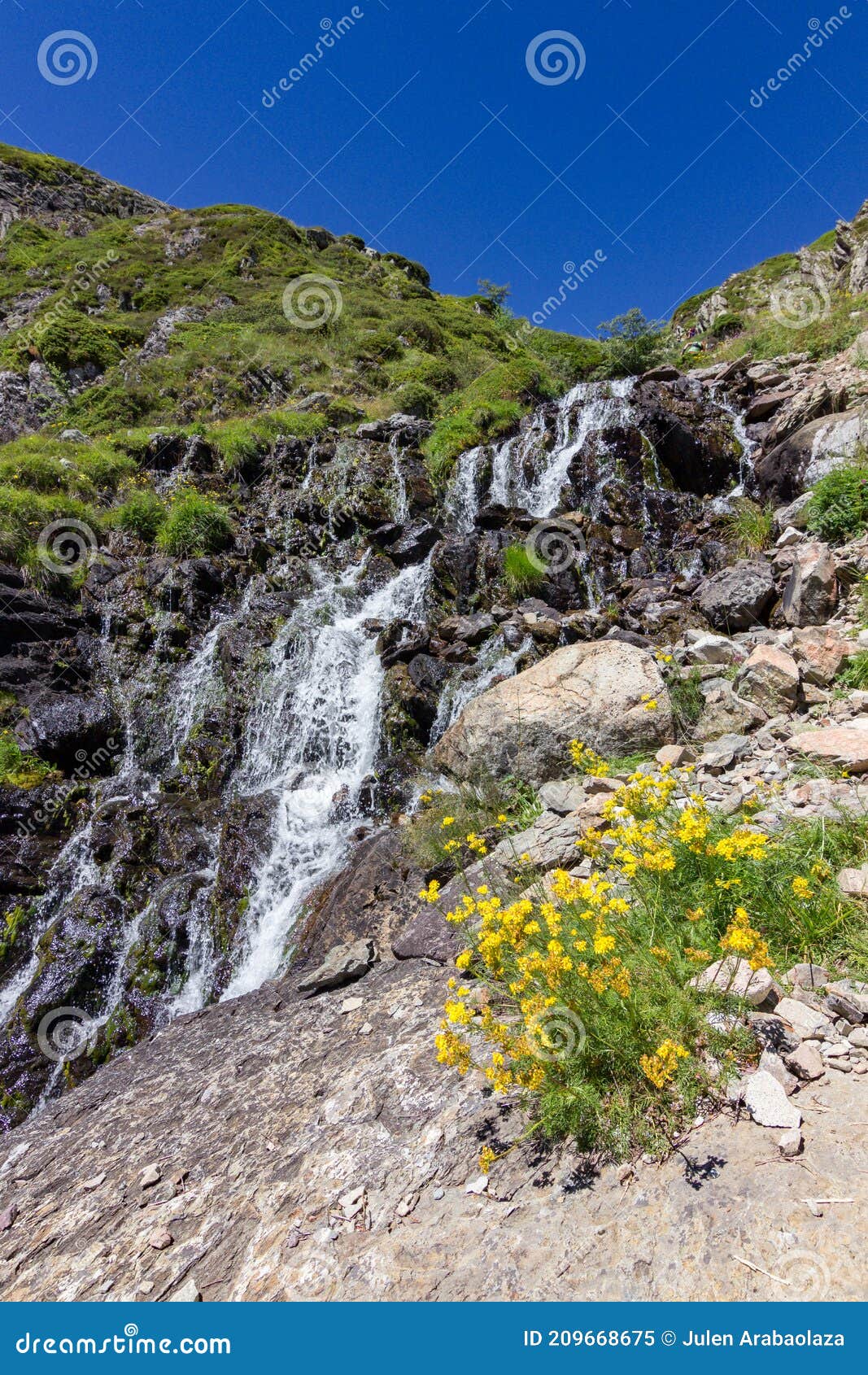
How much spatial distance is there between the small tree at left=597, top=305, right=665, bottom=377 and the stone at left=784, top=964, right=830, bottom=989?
2372cm

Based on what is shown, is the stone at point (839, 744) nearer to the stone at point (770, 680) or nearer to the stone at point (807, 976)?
the stone at point (770, 680)

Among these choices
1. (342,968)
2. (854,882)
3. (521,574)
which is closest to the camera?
(854,882)

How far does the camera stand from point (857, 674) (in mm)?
4949

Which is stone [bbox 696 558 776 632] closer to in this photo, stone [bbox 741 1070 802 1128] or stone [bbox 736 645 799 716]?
stone [bbox 736 645 799 716]

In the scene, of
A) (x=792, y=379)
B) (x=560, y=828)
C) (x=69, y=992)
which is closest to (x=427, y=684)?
(x=560, y=828)

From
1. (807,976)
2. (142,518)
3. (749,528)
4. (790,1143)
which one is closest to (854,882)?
(807,976)

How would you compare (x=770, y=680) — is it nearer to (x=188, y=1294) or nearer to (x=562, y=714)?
(x=562, y=714)

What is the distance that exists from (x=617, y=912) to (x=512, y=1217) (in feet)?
3.95

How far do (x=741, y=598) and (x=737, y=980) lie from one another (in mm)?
6232

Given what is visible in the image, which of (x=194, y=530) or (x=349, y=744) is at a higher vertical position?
(x=194, y=530)

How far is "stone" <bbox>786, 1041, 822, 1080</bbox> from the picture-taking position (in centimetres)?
210

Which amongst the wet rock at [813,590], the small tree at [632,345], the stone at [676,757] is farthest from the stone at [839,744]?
the small tree at [632,345]

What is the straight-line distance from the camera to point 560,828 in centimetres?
473
